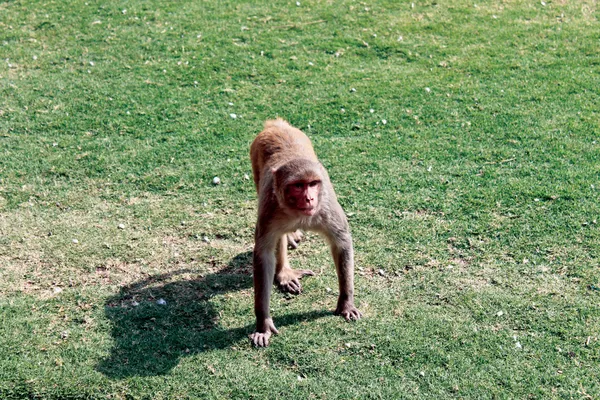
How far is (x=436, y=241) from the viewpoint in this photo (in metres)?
7.29

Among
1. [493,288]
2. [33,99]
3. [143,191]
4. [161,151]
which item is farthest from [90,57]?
[493,288]

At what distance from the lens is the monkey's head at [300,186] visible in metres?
5.57

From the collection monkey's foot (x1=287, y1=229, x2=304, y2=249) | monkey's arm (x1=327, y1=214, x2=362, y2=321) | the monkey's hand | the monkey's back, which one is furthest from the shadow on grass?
the monkey's back

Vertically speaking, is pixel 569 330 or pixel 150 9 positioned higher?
pixel 150 9

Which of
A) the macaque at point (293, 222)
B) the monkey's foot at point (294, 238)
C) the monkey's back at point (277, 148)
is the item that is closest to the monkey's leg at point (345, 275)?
the macaque at point (293, 222)

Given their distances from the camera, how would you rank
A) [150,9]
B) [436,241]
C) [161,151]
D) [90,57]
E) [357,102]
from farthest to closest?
[150,9] < [90,57] < [357,102] < [161,151] < [436,241]

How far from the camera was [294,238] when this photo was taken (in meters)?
7.48

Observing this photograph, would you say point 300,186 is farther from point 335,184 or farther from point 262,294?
point 335,184

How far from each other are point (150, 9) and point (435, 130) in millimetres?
6596

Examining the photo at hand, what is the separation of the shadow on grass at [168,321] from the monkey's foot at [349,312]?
21 cm

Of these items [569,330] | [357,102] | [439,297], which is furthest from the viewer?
[357,102]

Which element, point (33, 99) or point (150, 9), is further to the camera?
point (150, 9)

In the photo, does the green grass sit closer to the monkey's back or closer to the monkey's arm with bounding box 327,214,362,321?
the monkey's arm with bounding box 327,214,362,321

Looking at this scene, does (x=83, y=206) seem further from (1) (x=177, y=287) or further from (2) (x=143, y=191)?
(1) (x=177, y=287)
